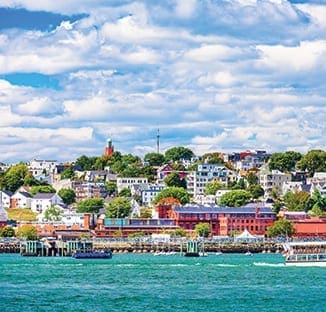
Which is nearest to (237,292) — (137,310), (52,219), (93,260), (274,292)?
(274,292)

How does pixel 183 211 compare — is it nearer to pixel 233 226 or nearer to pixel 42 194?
pixel 233 226

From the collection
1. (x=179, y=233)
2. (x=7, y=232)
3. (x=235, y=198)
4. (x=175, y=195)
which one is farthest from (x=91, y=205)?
(x=179, y=233)

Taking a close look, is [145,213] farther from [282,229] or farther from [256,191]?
[282,229]

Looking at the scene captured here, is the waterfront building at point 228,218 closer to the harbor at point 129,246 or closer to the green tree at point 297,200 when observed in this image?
the harbor at point 129,246

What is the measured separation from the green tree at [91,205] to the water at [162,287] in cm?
7527

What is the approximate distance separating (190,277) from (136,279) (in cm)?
407

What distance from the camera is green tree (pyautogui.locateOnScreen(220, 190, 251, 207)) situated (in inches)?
7042

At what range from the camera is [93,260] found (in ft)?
398

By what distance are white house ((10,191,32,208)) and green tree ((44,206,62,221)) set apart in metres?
15.7

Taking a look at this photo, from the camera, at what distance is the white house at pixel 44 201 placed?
188m

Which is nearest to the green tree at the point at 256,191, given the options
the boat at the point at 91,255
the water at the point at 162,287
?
the boat at the point at 91,255

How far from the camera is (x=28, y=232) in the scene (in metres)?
156

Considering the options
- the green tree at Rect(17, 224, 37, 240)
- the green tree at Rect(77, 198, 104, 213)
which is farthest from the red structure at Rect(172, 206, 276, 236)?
the green tree at Rect(77, 198, 104, 213)

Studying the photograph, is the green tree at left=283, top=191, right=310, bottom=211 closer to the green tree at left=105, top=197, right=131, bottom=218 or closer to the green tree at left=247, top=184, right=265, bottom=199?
the green tree at left=247, top=184, right=265, bottom=199
